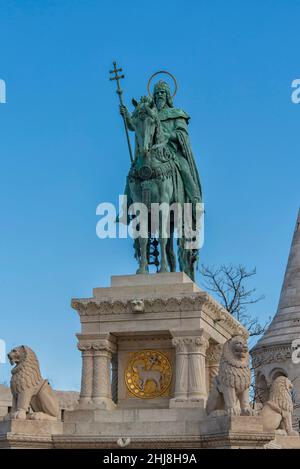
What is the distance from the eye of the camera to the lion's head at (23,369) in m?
21.9

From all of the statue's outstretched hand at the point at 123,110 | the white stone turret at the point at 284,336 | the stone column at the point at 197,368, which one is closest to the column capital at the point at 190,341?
the stone column at the point at 197,368

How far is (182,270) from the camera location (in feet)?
78.5

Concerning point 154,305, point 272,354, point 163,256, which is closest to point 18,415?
point 154,305

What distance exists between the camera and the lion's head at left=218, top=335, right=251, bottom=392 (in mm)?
20984

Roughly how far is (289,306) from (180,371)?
78.4 ft

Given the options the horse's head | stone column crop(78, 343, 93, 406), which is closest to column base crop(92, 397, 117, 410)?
stone column crop(78, 343, 93, 406)

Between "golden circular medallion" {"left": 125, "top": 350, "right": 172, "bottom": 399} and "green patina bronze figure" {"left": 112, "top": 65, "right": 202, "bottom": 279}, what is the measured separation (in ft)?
5.71

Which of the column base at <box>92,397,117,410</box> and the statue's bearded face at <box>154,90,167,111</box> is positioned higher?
the statue's bearded face at <box>154,90,167,111</box>

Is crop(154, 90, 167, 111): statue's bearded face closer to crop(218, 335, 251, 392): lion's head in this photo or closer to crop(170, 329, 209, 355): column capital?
crop(170, 329, 209, 355): column capital

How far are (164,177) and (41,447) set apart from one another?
6006mm

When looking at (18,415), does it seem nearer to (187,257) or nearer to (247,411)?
(247,411)
